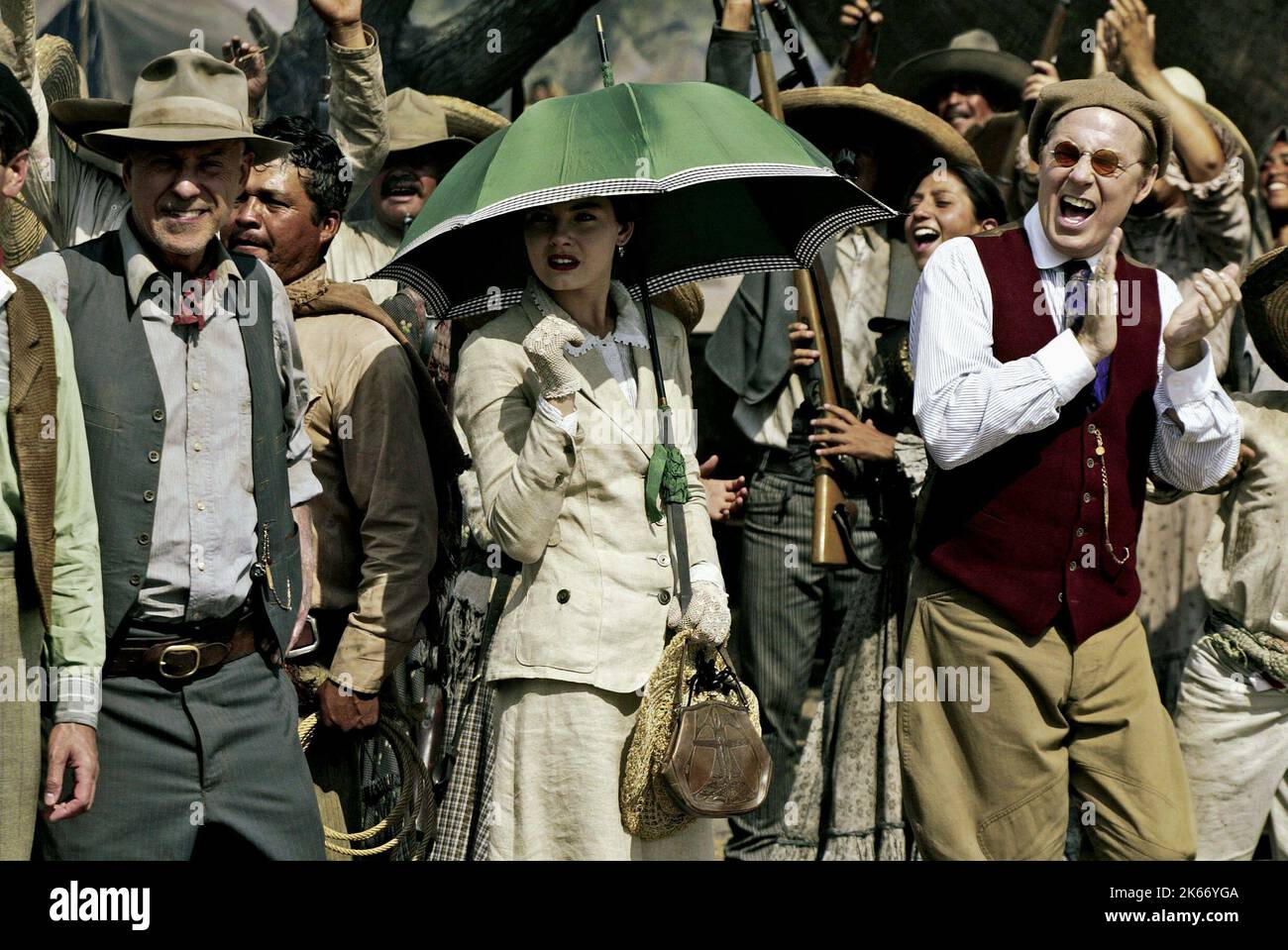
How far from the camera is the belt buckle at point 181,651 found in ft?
12.6

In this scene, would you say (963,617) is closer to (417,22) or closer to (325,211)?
(325,211)

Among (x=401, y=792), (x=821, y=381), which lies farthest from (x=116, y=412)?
(x=821, y=381)

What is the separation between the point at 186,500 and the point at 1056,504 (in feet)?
6.65

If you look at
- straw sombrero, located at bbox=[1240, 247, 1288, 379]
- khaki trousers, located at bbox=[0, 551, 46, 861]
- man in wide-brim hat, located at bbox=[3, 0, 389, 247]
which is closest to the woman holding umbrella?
khaki trousers, located at bbox=[0, 551, 46, 861]

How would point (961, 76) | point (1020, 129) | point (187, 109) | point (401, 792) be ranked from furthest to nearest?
1. point (961, 76)
2. point (1020, 129)
3. point (401, 792)
4. point (187, 109)

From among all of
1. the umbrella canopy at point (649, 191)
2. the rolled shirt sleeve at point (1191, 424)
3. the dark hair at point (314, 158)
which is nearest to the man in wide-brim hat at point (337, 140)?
the dark hair at point (314, 158)

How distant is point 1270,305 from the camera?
17.9 feet

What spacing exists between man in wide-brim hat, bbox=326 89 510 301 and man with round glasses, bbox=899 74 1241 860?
9.04 feet

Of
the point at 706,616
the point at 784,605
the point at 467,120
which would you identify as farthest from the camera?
the point at 467,120

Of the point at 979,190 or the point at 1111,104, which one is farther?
the point at 979,190

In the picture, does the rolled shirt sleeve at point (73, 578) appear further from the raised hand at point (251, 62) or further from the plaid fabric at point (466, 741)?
the raised hand at point (251, 62)

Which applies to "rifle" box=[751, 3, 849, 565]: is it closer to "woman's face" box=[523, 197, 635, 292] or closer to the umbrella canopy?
the umbrella canopy

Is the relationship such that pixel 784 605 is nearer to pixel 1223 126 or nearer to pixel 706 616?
pixel 706 616

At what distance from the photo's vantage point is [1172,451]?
14.3ft
